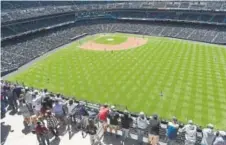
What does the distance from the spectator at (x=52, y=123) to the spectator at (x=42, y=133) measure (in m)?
0.76

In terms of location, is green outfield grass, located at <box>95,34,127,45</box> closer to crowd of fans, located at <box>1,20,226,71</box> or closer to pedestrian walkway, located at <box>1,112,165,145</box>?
crowd of fans, located at <box>1,20,226,71</box>

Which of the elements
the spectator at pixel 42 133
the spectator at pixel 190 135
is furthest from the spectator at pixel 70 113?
the spectator at pixel 190 135

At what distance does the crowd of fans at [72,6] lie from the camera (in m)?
72.2

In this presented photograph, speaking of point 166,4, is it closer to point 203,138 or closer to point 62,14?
point 62,14

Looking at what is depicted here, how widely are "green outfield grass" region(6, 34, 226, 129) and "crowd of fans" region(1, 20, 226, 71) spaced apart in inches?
170

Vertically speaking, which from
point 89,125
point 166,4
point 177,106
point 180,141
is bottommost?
point 177,106

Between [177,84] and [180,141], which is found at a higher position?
[180,141]

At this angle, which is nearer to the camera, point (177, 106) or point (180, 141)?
point (180, 141)

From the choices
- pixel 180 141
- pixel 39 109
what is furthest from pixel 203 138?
pixel 39 109

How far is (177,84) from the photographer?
39.7 meters

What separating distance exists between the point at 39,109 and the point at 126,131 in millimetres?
6597

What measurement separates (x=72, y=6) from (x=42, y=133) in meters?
85.9

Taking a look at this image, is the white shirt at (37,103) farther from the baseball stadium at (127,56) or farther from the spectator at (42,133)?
the baseball stadium at (127,56)

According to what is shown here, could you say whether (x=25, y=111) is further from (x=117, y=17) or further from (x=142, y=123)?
(x=117, y=17)
